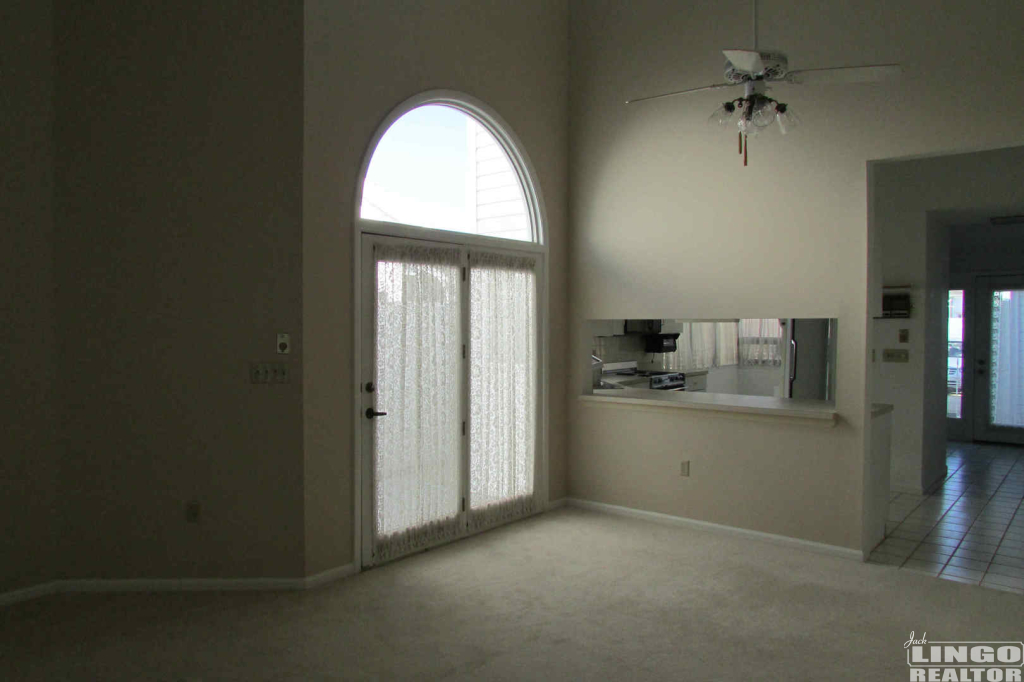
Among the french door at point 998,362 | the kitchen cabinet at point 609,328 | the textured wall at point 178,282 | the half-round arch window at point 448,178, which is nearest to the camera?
the textured wall at point 178,282

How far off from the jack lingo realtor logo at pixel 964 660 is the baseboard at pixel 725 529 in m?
1.18

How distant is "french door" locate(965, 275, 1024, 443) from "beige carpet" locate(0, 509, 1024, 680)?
606 centimetres

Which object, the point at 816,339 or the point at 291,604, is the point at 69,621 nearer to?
the point at 291,604

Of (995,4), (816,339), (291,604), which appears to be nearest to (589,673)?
(291,604)

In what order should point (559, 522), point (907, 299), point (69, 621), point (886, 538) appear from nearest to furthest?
point (69, 621) → point (886, 538) → point (559, 522) → point (907, 299)

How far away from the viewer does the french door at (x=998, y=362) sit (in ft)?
29.3

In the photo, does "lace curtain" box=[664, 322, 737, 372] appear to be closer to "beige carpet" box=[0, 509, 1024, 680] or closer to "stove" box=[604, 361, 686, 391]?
"stove" box=[604, 361, 686, 391]

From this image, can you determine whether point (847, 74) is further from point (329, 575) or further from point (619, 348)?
point (619, 348)

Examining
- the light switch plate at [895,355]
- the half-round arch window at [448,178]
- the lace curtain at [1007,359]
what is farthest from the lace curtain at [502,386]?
the lace curtain at [1007,359]

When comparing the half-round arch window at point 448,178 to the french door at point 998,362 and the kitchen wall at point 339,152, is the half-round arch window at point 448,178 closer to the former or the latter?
the kitchen wall at point 339,152

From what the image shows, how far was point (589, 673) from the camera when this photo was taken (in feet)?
9.87

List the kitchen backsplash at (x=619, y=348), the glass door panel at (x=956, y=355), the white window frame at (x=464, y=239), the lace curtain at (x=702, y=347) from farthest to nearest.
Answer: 1. the glass door panel at (x=956, y=355)
2. the lace curtain at (x=702, y=347)
3. the kitchen backsplash at (x=619, y=348)
4. the white window frame at (x=464, y=239)

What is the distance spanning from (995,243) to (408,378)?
803 cm

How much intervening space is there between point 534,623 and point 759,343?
623cm
